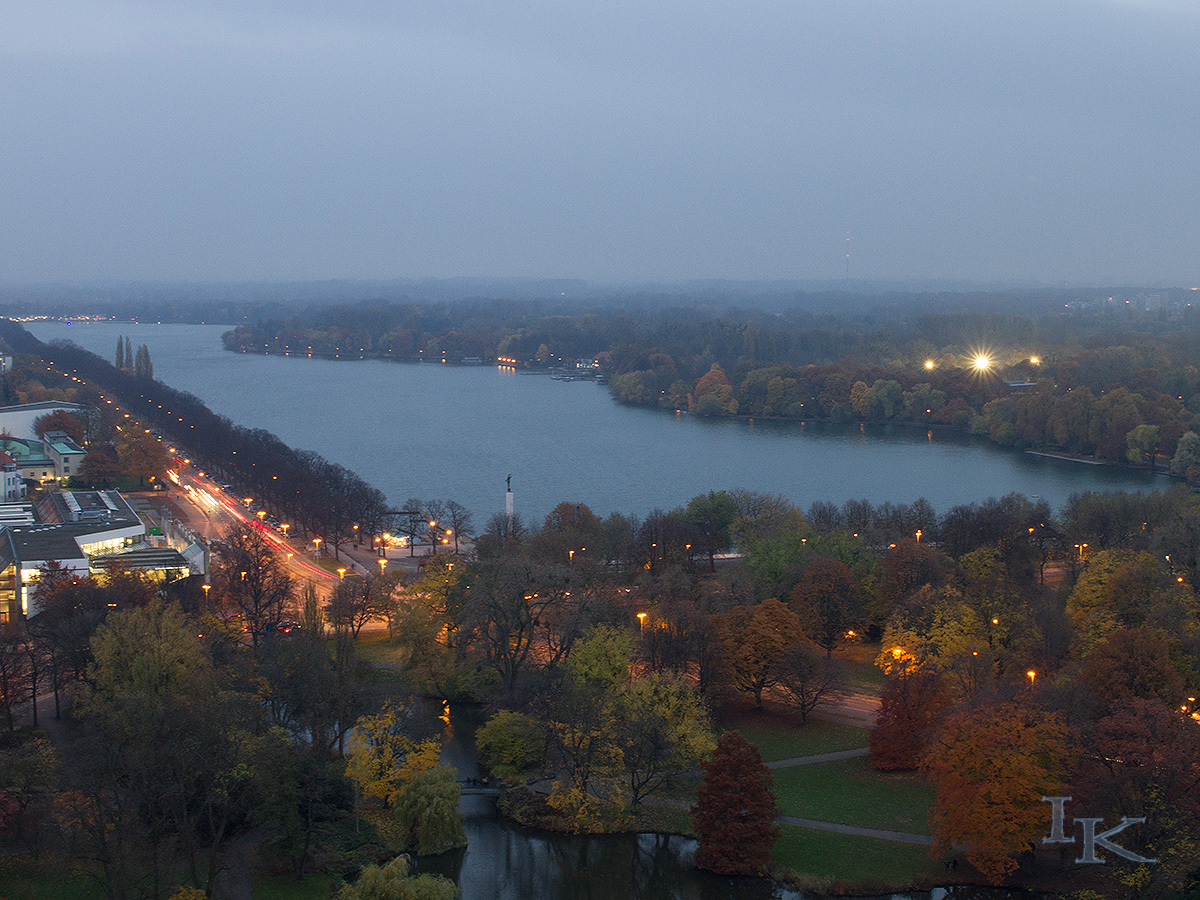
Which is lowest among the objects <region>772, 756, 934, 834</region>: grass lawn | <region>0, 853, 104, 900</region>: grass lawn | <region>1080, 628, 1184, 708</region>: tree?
<region>0, 853, 104, 900</region>: grass lawn

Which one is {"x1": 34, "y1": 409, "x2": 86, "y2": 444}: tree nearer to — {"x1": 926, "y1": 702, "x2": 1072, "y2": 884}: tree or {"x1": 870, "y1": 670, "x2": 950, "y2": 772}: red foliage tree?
{"x1": 870, "y1": 670, "x2": 950, "y2": 772}: red foliage tree

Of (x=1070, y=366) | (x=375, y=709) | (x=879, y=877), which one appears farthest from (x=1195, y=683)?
(x=1070, y=366)

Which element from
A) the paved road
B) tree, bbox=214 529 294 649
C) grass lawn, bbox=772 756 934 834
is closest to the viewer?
grass lawn, bbox=772 756 934 834

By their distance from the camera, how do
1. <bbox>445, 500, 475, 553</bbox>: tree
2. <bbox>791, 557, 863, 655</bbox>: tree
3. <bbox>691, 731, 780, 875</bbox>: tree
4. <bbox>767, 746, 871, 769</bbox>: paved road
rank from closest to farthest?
<bbox>691, 731, 780, 875</bbox>: tree → <bbox>767, 746, 871, 769</bbox>: paved road → <bbox>791, 557, 863, 655</bbox>: tree → <bbox>445, 500, 475, 553</bbox>: tree

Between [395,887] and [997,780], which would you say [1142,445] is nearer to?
[997,780]

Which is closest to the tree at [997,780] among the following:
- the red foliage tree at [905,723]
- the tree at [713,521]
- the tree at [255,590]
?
the red foliage tree at [905,723]

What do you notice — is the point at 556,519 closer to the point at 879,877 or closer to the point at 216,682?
the point at 216,682

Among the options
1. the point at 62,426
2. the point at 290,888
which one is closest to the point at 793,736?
the point at 290,888

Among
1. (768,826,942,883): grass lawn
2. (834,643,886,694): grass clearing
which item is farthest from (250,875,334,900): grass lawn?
(834,643,886,694): grass clearing
